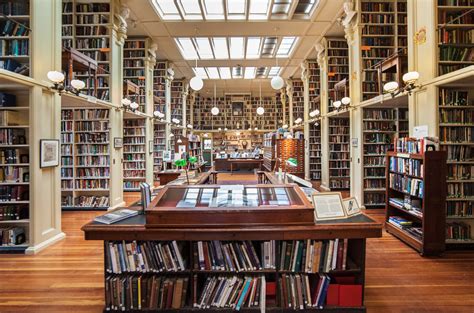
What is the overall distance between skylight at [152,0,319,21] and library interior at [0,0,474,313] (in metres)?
0.05

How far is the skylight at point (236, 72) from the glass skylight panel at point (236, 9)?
4.63 m

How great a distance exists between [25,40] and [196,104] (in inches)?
547

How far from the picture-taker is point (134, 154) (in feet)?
30.0

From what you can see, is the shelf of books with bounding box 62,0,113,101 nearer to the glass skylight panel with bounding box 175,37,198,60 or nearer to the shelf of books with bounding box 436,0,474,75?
the glass skylight panel with bounding box 175,37,198,60

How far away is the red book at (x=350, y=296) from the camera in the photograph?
2395mm

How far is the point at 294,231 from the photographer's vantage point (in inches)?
90.7

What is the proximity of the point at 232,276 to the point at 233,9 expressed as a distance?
6634mm

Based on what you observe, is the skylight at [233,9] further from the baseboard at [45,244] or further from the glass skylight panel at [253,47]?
the baseboard at [45,244]

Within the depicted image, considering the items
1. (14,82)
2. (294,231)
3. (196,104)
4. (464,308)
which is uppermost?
(196,104)

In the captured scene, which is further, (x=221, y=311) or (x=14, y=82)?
(x=14, y=82)

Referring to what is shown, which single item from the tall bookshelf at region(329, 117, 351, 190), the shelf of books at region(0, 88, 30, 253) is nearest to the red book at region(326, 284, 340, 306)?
the shelf of books at region(0, 88, 30, 253)

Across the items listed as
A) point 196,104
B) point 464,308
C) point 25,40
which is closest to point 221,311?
point 464,308

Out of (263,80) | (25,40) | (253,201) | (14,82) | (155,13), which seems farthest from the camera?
(263,80)

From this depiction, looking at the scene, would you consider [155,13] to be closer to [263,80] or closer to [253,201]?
[253,201]
